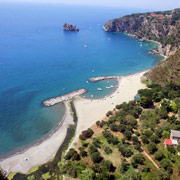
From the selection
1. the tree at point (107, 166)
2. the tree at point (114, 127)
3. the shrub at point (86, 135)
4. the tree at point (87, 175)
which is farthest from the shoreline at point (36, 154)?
the tree at point (114, 127)

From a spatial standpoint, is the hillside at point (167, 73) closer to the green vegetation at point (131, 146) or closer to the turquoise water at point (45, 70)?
the green vegetation at point (131, 146)

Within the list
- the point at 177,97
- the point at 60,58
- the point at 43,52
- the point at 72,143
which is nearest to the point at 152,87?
the point at 177,97

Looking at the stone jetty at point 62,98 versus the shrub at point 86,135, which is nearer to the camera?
the shrub at point 86,135

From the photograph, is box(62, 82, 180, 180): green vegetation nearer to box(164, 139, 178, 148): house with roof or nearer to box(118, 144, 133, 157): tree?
box(118, 144, 133, 157): tree

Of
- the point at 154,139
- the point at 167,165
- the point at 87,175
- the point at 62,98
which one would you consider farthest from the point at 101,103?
Answer: the point at 87,175

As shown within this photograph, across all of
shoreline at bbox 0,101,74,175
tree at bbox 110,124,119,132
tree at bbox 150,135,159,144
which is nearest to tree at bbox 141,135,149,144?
tree at bbox 150,135,159,144

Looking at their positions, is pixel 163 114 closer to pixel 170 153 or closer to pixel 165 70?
pixel 170 153

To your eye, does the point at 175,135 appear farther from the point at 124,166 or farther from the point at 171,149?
the point at 124,166
